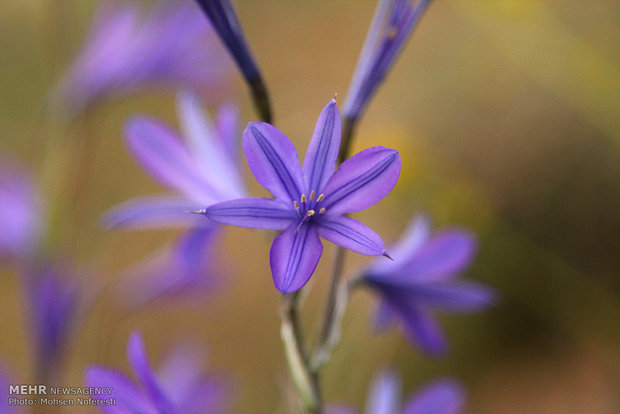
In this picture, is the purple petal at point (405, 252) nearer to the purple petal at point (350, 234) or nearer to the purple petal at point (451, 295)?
the purple petal at point (451, 295)

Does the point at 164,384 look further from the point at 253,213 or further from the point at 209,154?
the point at 253,213

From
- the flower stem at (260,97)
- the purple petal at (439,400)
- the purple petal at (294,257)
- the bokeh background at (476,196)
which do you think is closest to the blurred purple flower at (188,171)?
the flower stem at (260,97)

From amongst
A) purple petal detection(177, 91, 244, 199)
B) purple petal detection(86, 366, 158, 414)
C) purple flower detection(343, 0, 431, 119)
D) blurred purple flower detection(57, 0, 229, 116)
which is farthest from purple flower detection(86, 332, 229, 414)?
blurred purple flower detection(57, 0, 229, 116)

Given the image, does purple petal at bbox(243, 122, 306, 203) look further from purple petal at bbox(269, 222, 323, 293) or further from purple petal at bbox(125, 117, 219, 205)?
purple petal at bbox(125, 117, 219, 205)

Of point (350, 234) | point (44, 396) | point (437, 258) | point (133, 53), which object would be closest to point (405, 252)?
point (437, 258)

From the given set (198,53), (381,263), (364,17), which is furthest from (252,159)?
(364,17)
